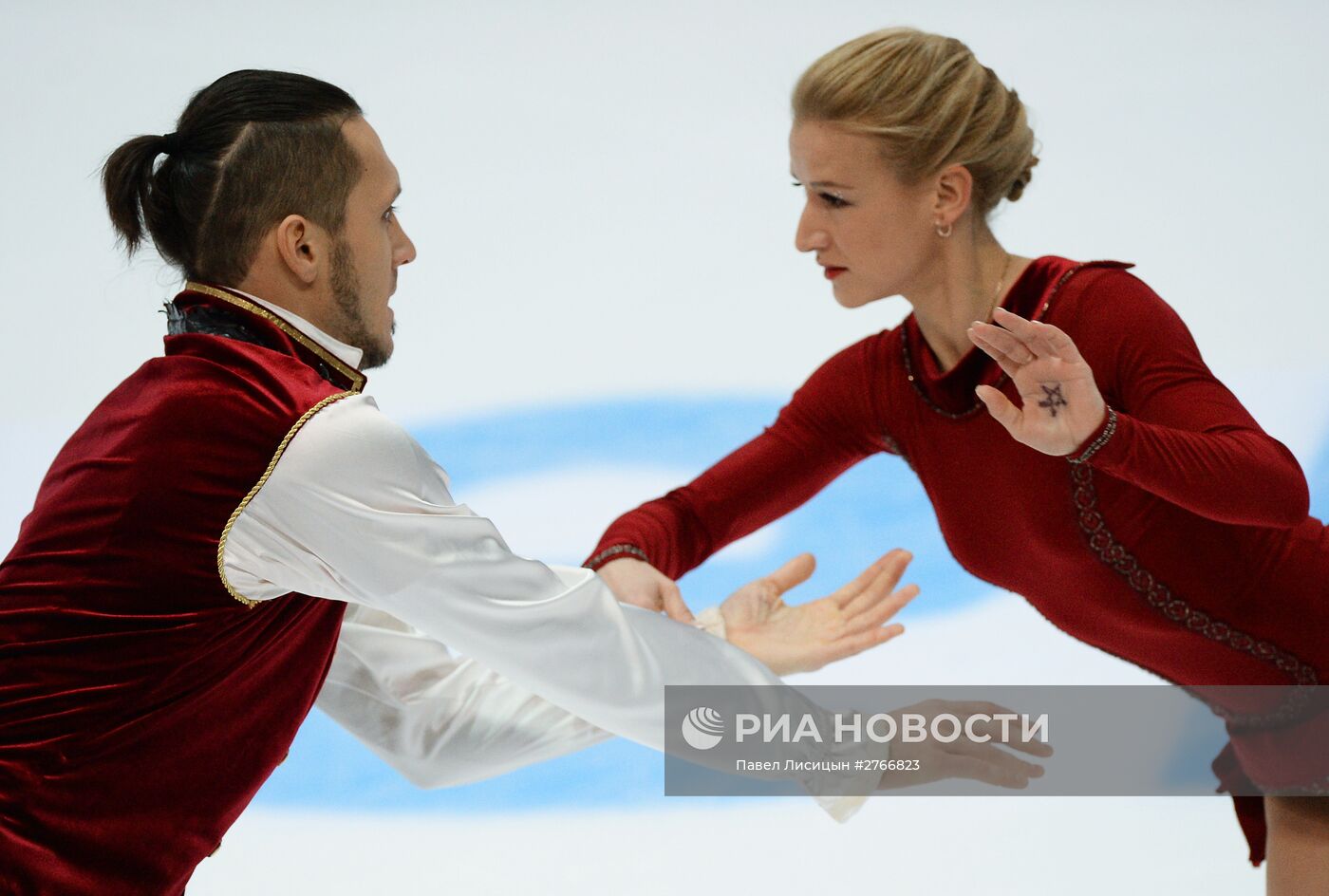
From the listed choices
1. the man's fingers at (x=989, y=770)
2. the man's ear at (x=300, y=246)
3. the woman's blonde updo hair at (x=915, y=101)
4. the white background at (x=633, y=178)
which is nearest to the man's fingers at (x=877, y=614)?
the man's fingers at (x=989, y=770)

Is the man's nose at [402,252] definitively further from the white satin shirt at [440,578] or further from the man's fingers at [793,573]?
the man's fingers at [793,573]

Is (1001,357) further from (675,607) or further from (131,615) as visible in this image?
(131,615)

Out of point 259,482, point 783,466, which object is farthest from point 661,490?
point 259,482

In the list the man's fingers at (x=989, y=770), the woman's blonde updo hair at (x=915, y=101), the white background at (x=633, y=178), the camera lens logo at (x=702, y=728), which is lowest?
the man's fingers at (x=989, y=770)

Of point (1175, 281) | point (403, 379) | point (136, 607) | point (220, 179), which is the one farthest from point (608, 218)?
point (136, 607)

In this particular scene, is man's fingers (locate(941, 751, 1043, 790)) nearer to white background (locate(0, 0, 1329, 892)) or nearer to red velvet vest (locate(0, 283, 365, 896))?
red velvet vest (locate(0, 283, 365, 896))

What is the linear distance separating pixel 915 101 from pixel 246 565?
1328 mm

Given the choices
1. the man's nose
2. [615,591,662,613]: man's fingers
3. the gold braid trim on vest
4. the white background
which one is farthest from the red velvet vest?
the white background

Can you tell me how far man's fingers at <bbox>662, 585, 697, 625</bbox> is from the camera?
2457mm

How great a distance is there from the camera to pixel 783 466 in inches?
110

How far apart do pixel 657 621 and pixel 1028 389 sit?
2.28ft

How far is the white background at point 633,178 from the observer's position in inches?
180

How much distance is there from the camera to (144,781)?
2086 mm

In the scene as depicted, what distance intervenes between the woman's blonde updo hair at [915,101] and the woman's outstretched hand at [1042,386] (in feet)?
1.52
